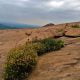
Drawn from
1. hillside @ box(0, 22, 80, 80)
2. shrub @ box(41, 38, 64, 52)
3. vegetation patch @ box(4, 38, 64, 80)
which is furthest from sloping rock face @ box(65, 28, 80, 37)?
vegetation patch @ box(4, 38, 64, 80)

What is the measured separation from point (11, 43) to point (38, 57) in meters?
6.87

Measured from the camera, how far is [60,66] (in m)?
15.0

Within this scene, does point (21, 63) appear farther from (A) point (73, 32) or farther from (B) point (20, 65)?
(A) point (73, 32)

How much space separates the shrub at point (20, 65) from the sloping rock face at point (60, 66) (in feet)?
1.28

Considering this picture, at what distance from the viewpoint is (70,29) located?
864 inches

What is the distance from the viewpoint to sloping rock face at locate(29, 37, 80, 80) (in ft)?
45.8

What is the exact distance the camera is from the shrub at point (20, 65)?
1519 centimetres

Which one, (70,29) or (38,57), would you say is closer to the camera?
(38,57)

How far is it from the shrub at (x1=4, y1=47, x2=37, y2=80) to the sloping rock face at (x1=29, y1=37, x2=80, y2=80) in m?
0.39

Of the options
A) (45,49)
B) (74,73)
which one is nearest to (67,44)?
(45,49)

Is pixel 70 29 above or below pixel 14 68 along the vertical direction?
above

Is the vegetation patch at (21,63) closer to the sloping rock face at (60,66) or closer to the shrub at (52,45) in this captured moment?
the sloping rock face at (60,66)

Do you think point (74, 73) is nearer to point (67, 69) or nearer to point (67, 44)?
point (67, 69)

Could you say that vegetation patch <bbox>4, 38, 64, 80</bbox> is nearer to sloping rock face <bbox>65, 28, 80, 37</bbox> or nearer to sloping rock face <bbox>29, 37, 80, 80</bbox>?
sloping rock face <bbox>29, 37, 80, 80</bbox>
